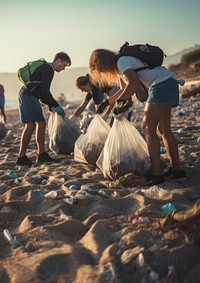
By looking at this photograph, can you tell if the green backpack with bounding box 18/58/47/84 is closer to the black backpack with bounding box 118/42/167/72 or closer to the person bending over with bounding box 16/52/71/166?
the person bending over with bounding box 16/52/71/166

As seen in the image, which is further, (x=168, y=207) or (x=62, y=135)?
(x=62, y=135)

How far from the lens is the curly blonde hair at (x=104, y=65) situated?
355 centimetres

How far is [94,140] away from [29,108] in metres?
1.13

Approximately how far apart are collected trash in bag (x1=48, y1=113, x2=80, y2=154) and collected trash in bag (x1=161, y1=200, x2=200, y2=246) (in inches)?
133

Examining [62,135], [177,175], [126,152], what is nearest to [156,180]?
[177,175]

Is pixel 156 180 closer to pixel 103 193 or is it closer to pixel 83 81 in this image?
pixel 103 193

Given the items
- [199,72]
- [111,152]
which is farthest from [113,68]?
[199,72]

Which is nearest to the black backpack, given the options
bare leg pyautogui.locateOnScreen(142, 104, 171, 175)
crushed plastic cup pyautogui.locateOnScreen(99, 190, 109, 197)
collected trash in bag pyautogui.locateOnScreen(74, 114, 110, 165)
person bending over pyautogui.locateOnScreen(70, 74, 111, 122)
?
bare leg pyautogui.locateOnScreen(142, 104, 171, 175)

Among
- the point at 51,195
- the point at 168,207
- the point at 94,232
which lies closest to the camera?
the point at 94,232

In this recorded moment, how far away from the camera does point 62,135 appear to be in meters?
5.41

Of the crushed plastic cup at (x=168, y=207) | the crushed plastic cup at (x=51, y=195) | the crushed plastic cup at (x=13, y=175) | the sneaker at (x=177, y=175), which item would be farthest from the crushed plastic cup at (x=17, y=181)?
the crushed plastic cup at (x=168, y=207)

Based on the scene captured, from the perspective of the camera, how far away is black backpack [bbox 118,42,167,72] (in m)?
3.45

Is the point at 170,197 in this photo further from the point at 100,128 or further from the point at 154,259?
the point at 100,128

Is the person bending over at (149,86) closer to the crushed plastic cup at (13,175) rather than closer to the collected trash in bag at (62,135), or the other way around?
the crushed plastic cup at (13,175)
